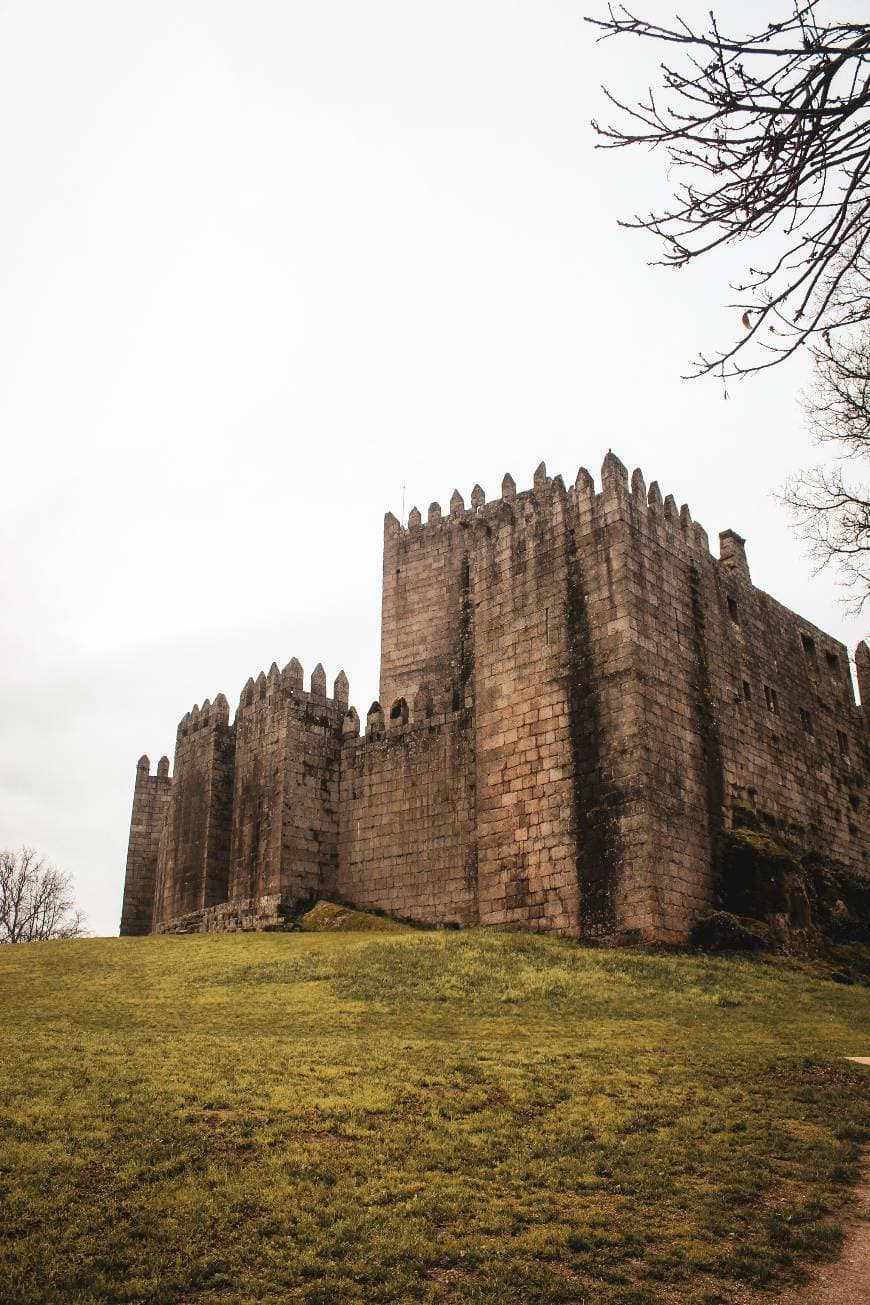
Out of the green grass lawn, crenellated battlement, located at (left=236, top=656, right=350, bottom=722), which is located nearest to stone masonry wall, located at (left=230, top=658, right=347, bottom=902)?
crenellated battlement, located at (left=236, top=656, right=350, bottom=722)

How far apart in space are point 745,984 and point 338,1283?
13.2 metres

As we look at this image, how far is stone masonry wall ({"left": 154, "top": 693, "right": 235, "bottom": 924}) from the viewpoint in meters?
32.2

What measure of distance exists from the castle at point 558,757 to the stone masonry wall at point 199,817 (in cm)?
9

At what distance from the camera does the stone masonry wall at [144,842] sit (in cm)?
3809

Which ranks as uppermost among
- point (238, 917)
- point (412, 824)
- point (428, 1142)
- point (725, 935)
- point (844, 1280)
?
point (412, 824)

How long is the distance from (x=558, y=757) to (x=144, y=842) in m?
20.0

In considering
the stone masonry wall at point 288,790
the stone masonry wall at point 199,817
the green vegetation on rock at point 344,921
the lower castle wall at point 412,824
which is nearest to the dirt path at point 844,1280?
the lower castle wall at point 412,824

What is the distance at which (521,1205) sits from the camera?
29.7ft

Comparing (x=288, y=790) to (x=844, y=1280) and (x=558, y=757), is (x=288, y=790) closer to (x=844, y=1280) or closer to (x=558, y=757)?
(x=558, y=757)

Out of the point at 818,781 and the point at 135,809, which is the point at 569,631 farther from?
the point at 135,809

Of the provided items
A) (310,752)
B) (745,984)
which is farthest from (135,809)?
(745,984)

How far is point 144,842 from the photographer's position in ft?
128

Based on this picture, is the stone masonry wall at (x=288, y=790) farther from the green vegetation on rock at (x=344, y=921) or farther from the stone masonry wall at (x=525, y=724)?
the stone masonry wall at (x=525, y=724)

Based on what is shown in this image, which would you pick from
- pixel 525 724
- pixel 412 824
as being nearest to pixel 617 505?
pixel 525 724
